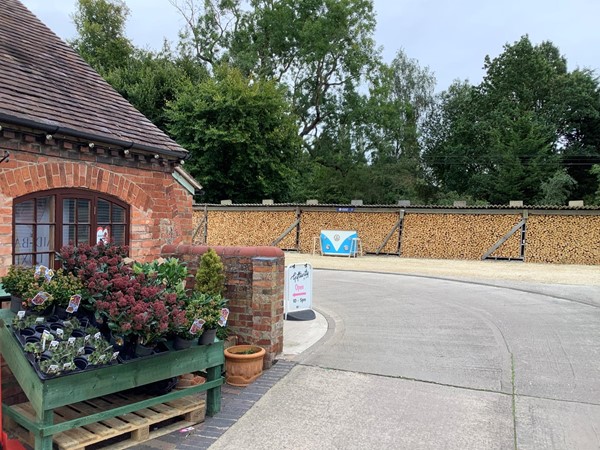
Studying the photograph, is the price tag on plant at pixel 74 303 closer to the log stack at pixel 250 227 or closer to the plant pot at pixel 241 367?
the plant pot at pixel 241 367

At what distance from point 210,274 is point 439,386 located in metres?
2.81

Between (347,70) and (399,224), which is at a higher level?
(347,70)

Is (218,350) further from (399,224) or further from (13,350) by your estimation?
(399,224)

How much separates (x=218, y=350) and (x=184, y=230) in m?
3.96

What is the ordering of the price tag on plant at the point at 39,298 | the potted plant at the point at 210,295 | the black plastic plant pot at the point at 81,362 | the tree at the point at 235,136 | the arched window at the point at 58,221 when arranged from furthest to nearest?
the tree at the point at 235,136, the arched window at the point at 58,221, the potted plant at the point at 210,295, the price tag on plant at the point at 39,298, the black plastic plant pot at the point at 81,362

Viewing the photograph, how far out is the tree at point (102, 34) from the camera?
30.3 metres

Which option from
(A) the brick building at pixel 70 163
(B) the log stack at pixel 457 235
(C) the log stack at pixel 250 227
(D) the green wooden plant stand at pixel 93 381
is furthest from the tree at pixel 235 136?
(D) the green wooden plant stand at pixel 93 381

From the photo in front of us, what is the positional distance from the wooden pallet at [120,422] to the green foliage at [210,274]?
143 cm

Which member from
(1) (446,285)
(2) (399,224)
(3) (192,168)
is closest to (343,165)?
(3) (192,168)

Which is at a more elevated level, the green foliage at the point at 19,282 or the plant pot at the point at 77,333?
→ the green foliage at the point at 19,282

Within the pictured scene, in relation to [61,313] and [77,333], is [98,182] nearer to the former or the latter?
[61,313]

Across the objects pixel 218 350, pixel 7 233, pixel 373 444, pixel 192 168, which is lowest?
pixel 373 444

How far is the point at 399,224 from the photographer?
21.2m

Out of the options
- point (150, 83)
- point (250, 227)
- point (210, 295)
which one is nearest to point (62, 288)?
point (210, 295)
